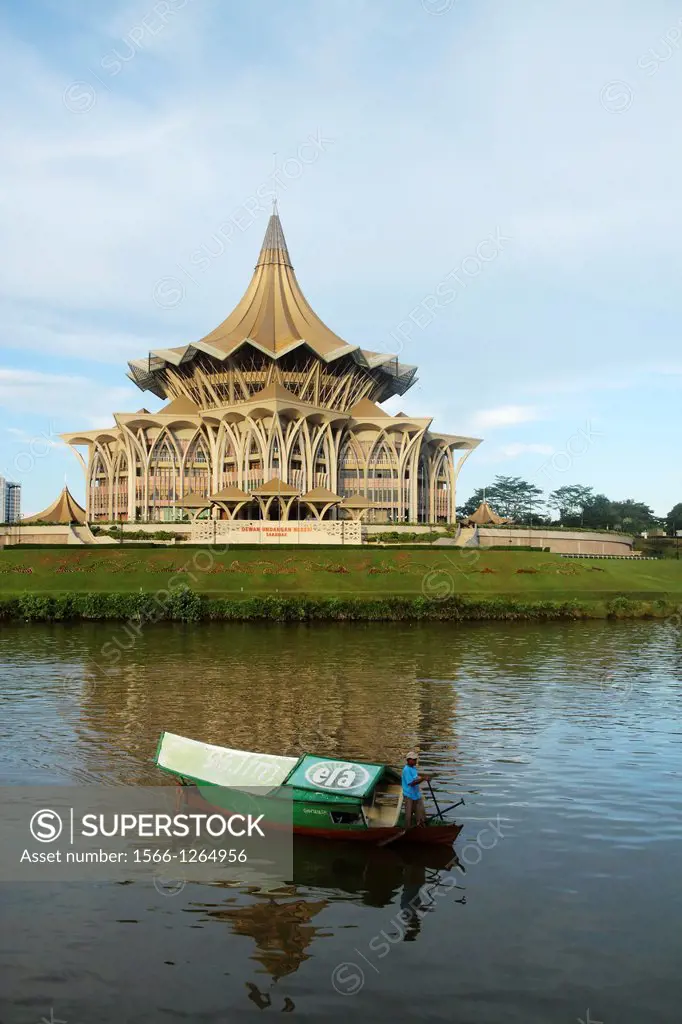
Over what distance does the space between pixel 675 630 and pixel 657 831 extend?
121ft

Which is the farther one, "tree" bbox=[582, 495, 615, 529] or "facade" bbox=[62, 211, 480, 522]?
"tree" bbox=[582, 495, 615, 529]

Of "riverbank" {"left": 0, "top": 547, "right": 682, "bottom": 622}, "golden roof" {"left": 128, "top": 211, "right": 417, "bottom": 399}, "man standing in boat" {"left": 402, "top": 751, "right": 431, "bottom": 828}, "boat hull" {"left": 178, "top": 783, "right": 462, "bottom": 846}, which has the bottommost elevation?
"boat hull" {"left": 178, "top": 783, "right": 462, "bottom": 846}

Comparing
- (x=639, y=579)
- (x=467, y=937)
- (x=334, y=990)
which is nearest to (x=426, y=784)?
(x=467, y=937)

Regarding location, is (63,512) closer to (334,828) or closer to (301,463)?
(301,463)

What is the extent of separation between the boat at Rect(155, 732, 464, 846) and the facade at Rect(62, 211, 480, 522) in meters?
84.7

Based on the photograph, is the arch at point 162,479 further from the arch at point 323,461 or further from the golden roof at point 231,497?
the golden roof at point 231,497

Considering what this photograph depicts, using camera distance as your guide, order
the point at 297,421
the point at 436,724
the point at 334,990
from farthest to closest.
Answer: the point at 297,421 < the point at 436,724 < the point at 334,990

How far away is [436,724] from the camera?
2745 centimetres

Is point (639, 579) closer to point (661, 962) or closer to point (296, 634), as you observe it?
point (296, 634)

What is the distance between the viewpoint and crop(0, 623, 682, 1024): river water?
11.6 m

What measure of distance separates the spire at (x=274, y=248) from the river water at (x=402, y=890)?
331 feet

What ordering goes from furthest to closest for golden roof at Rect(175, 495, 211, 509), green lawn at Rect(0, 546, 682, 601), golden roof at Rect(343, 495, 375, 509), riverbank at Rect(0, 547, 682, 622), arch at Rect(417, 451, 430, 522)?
arch at Rect(417, 451, 430, 522) < golden roof at Rect(175, 495, 211, 509) < golden roof at Rect(343, 495, 375, 509) < green lawn at Rect(0, 546, 682, 601) < riverbank at Rect(0, 547, 682, 622)

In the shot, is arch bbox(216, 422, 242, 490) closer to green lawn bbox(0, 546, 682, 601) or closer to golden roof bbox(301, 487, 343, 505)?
golden roof bbox(301, 487, 343, 505)

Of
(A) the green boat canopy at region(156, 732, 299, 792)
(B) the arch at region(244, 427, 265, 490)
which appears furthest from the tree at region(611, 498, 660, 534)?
(A) the green boat canopy at region(156, 732, 299, 792)
